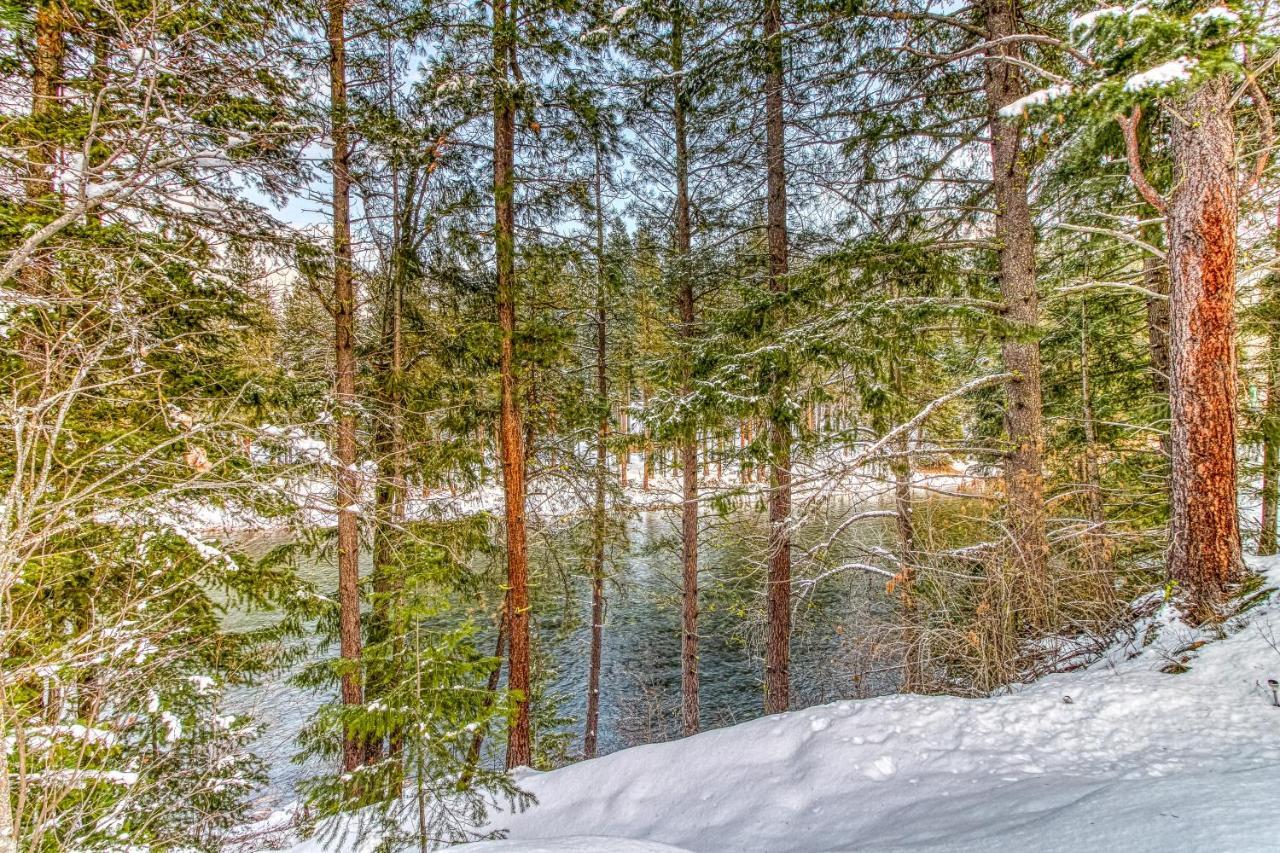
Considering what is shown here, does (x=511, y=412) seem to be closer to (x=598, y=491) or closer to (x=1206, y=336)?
(x=598, y=491)

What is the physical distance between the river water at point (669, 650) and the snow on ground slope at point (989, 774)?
2.23 metres

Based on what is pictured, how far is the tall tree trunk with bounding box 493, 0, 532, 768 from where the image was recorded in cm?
522

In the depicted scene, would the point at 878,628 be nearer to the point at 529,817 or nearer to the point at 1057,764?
the point at 1057,764

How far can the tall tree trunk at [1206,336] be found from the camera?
311 centimetres

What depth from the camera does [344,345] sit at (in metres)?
5.11

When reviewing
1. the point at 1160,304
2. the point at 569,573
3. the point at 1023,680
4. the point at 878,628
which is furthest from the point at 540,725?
the point at 1160,304

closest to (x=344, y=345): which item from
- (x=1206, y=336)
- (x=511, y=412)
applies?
(x=511, y=412)

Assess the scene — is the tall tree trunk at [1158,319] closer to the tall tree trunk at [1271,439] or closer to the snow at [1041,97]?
the tall tree trunk at [1271,439]

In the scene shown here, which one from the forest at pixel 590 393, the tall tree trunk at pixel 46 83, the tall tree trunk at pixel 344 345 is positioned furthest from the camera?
the tall tree trunk at pixel 344 345

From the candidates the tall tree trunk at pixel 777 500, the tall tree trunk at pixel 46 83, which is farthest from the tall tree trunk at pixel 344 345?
the tall tree trunk at pixel 777 500

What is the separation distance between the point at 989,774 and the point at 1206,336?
3108 mm

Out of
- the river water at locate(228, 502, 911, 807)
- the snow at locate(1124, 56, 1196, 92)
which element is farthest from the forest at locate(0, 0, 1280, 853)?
the river water at locate(228, 502, 911, 807)

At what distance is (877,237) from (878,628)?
143 inches

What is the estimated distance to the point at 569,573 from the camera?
7.70 metres
